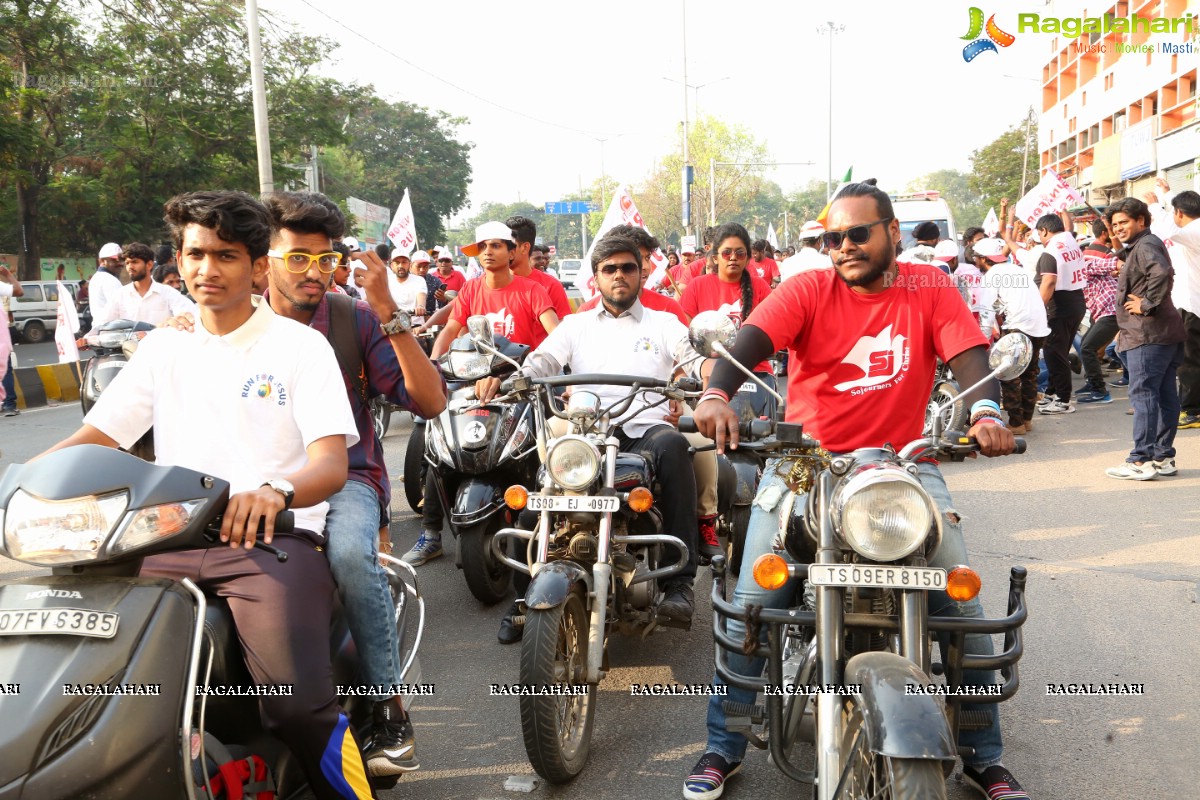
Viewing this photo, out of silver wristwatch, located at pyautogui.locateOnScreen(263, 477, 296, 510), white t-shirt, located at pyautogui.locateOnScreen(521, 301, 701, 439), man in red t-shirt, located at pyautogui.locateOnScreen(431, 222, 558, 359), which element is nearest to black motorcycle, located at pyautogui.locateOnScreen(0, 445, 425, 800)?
silver wristwatch, located at pyautogui.locateOnScreen(263, 477, 296, 510)

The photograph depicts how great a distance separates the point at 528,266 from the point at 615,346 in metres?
3.31

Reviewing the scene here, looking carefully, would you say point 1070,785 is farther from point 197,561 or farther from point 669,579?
point 197,561

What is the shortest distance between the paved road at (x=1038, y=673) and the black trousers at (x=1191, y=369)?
87.3 inches

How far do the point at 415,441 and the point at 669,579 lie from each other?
9.27ft

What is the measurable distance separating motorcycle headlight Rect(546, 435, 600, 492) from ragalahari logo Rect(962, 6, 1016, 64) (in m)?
25.0

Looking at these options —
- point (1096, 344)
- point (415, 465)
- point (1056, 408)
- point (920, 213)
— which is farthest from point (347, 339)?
point (920, 213)

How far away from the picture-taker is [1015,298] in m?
9.20

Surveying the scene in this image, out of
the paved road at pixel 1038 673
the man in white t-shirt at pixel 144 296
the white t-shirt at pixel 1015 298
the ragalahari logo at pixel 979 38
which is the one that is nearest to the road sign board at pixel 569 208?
the ragalahari logo at pixel 979 38

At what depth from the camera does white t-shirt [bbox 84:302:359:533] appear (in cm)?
278

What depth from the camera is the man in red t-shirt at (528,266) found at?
300 inches

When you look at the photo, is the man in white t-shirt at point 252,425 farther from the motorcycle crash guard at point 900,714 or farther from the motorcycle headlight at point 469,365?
the motorcycle headlight at point 469,365

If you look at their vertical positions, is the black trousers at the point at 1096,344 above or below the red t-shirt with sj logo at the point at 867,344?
below

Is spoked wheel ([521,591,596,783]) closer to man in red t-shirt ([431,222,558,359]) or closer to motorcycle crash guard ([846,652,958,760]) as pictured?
motorcycle crash guard ([846,652,958,760])

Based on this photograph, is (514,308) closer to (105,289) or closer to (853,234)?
(853,234)
